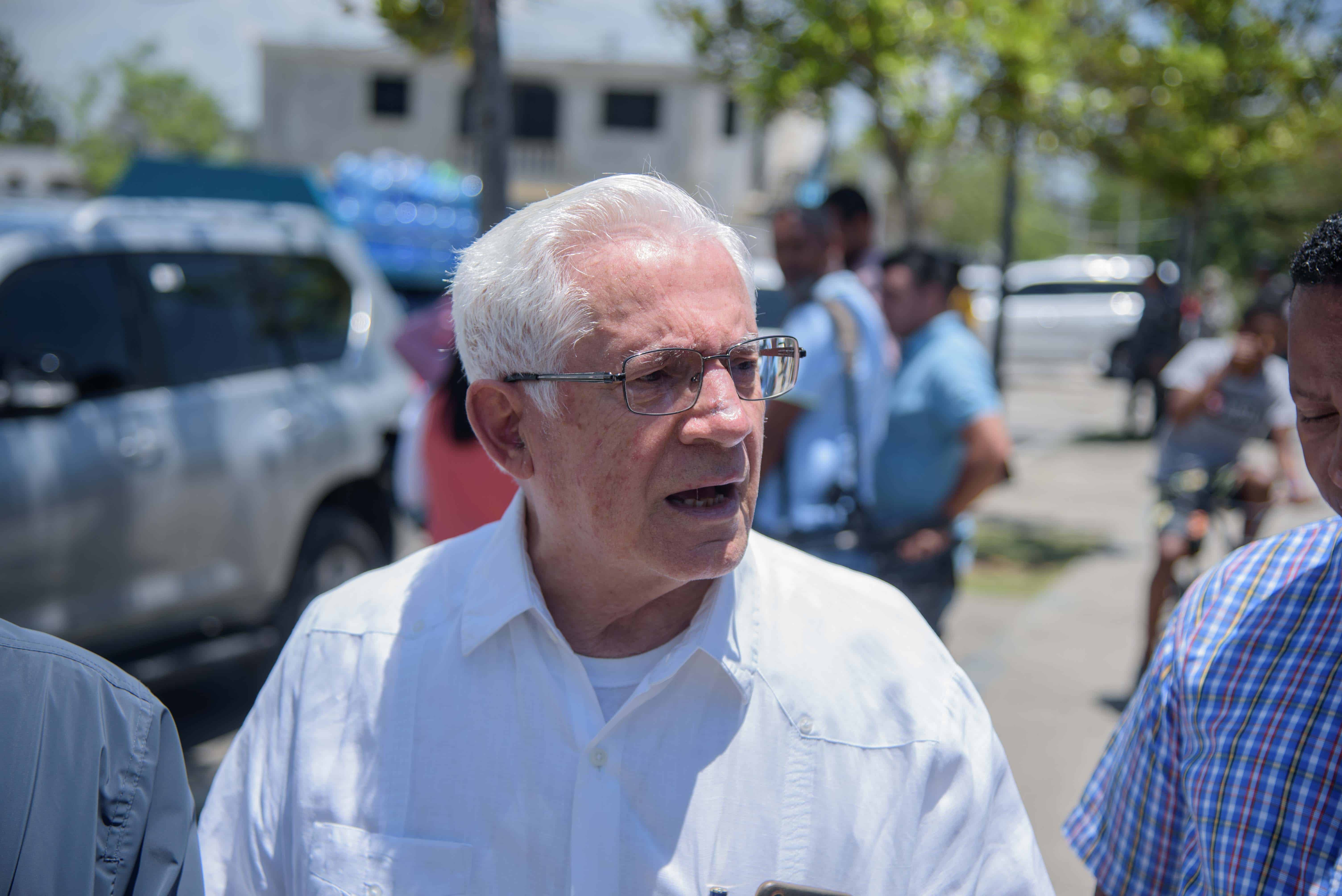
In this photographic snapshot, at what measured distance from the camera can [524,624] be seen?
1.62 m

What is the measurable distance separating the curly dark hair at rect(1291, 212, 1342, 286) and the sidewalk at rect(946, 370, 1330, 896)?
2.61m

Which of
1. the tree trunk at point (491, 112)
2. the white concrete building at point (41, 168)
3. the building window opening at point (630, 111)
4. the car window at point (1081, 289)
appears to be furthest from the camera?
the building window opening at point (630, 111)

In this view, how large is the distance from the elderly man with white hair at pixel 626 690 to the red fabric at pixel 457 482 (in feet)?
5.27

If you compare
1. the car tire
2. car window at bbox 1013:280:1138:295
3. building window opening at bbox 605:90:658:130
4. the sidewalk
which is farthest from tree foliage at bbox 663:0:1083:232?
building window opening at bbox 605:90:658:130

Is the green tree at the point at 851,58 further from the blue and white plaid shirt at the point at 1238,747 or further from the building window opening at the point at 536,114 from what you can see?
the building window opening at the point at 536,114

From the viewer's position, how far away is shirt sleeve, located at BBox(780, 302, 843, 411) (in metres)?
3.43

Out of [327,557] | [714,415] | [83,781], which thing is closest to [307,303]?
[327,557]

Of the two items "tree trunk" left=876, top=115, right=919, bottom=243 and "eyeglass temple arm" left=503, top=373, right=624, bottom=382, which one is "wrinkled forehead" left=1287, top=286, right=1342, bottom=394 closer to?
"eyeglass temple arm" left=503, top=373, right=624, bottom=382

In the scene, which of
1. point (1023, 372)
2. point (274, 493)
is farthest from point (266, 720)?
point (1023, 372)

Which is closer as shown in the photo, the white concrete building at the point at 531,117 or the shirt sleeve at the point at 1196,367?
the shirt sleeve at the point at 1196,367

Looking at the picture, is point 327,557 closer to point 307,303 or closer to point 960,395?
point 307,303

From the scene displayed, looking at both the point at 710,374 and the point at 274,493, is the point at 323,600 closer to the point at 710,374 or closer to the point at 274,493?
the point at 710,374

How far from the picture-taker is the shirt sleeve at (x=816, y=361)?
11.2ft

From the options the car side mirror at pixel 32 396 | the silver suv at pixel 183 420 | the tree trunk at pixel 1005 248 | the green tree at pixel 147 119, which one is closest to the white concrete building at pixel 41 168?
the green tree at pixel 147 119
